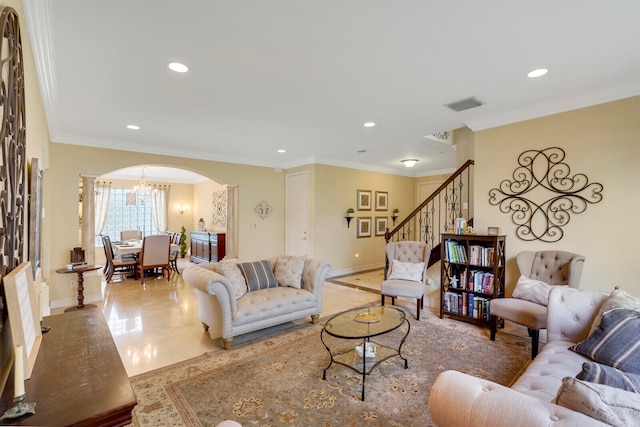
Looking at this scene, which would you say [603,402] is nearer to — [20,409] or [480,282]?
[20,409]

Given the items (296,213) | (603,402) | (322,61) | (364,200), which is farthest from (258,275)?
(364,200)

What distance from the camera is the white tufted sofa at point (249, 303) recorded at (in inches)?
124

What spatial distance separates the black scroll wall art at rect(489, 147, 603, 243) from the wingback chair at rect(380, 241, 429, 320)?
128cm

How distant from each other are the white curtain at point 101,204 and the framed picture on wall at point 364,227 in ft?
24.6

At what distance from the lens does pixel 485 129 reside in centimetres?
410

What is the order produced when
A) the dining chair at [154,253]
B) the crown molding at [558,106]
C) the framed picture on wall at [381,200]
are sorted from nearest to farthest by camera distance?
the crown molding at [558,106] < the dining chair at [154,253] < the framed picture on wall at [381,200]

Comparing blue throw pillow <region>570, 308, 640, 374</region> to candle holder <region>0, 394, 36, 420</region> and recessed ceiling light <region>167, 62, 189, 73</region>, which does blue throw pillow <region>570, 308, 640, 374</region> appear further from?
recessed ceiling light <region>167, 62, 189, 73</region>

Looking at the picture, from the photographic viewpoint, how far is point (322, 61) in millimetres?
2555

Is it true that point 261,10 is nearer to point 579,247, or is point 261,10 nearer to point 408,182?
point 579,247

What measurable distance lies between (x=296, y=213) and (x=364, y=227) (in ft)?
5.85

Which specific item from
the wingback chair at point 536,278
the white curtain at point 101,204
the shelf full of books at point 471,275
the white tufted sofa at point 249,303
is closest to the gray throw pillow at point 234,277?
the white tufted sofa at point 249,303

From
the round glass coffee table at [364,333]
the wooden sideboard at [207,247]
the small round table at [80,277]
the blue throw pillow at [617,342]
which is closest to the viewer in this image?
the blue throw pillow at [617,342]

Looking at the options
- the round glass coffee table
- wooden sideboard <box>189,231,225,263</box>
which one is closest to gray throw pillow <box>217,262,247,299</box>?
the round glass coffee table

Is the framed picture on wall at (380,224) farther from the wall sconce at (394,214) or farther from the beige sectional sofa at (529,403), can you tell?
the beige sectional sofa at (529,403)
